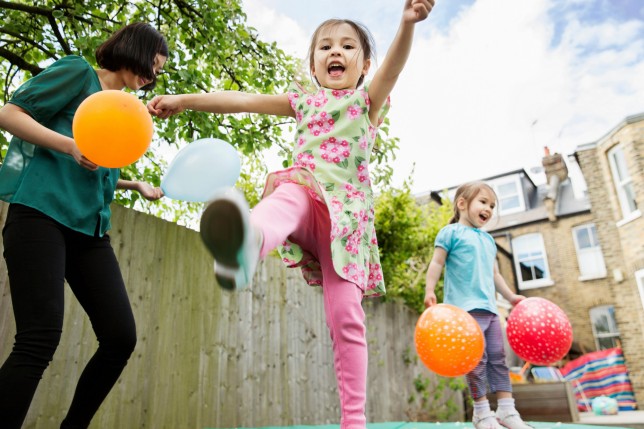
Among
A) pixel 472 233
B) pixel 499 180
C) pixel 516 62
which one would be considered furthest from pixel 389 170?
pixel 499 180

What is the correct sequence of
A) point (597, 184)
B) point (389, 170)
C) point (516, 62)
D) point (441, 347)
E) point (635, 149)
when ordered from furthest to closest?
point (597, 184) → point (635, 149) → point (516, 62) → point (389, 170) → point (441, 347)

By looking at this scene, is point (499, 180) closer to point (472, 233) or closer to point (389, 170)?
point (389, 170)

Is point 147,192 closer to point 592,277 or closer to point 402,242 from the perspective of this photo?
point 402,242

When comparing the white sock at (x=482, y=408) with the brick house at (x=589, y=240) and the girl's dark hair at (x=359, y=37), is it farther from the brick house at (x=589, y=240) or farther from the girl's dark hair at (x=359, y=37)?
the brick house at (x=589, y=240)

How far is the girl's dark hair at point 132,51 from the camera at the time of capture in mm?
1997

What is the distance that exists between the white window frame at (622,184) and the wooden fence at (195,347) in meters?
10.0

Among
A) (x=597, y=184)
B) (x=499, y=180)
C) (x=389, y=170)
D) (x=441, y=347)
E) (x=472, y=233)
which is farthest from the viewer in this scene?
(x=499, y=180)

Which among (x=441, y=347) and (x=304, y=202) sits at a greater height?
(x=304, y=202)

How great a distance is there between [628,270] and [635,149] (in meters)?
3.01

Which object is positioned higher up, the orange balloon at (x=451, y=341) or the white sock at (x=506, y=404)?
the orange balloon at (x=451, y=341)

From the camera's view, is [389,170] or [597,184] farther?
[597,184]

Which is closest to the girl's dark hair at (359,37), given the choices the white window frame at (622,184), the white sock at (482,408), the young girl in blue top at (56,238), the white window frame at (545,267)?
the young girl in blue top at (56,238)

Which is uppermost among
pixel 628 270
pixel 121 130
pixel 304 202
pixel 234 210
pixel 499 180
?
pixel 499 180

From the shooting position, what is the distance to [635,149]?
11.6 m
